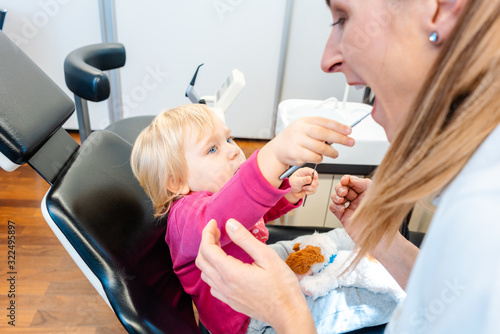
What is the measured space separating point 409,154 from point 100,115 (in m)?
2.68

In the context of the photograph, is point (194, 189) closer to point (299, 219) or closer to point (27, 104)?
point (27, 104)

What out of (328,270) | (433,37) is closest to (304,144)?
(433,37)

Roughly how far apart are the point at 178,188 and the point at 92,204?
270mm

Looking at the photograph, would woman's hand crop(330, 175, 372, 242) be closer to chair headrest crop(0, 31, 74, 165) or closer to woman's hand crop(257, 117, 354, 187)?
woman's hand crop(257, 117, 354, 187)

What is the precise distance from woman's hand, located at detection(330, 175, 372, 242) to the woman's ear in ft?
1.56

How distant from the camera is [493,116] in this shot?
448 millimetres

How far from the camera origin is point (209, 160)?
97cm

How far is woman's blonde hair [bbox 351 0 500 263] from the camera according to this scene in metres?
0.43

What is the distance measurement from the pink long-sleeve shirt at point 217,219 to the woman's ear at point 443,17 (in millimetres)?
357

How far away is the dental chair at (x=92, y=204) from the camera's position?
2.25 feet

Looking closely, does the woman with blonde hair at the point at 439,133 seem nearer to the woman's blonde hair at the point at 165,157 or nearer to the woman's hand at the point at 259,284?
the woman's hand at the point at 259,284

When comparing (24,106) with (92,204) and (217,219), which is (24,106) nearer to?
(92,204)

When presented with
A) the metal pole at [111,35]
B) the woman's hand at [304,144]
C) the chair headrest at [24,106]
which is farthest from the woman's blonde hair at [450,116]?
the metal pole at [111,35]

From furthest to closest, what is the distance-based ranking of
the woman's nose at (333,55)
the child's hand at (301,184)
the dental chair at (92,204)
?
the child's hand at (301,184) < the dental chair at (92,204) < the woman's nose at (333,55)
